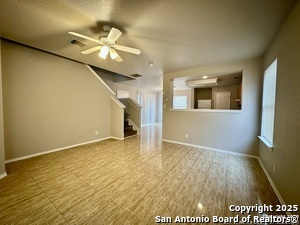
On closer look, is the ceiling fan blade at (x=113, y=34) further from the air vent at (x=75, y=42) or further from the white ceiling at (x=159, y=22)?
the air vent at (x=75, y=42)

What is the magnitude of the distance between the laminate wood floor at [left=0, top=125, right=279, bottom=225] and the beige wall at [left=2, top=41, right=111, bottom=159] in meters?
0.52

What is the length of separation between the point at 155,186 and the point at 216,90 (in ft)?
19.9

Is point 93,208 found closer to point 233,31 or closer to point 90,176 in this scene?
point 90,176

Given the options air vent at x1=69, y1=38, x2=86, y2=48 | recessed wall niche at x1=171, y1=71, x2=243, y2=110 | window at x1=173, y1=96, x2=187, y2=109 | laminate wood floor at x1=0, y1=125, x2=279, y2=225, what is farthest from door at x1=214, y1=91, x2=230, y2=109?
air vent at x1=69, y1=38, x2=86, y2=48

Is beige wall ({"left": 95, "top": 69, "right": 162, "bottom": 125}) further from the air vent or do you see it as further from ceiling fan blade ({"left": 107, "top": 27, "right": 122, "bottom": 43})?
ceiling fan blade ({"left": 107, "top": 27, "right": 122, "bottom": 43})

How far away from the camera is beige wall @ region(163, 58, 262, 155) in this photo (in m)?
3.16

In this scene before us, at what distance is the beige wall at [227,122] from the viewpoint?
124 inches

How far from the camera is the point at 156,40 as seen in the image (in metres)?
2.36

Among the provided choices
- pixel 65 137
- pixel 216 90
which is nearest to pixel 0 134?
pixel 65 137

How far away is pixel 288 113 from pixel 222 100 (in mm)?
5147

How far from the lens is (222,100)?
6.30 m

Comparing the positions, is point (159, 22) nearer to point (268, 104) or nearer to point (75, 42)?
point (75, 42)

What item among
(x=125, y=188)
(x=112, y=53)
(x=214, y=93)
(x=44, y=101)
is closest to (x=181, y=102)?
(x=214, y=93)

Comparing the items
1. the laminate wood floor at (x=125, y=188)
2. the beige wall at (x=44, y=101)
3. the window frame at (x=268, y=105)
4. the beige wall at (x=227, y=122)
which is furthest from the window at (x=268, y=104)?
the beige wall at (x=44, y=101)
